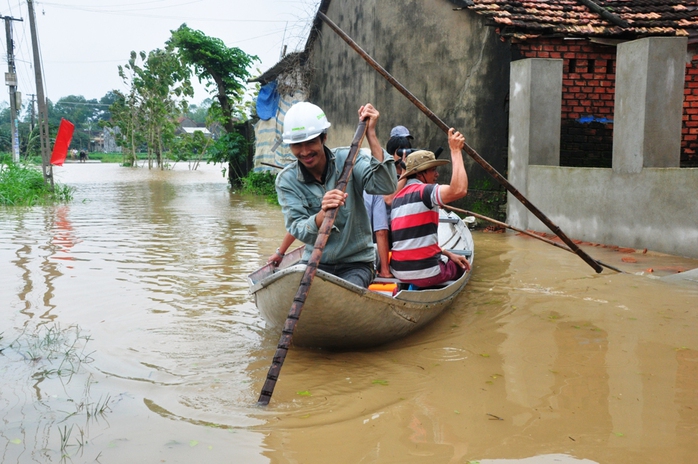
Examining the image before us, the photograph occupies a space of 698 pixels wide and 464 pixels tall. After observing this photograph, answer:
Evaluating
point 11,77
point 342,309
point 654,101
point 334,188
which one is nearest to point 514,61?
point 654,101

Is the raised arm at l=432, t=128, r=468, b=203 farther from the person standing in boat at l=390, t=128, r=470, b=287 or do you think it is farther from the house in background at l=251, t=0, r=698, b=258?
the house in background at l=251, t=0, r=698, b=258

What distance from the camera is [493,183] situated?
34.0 feet

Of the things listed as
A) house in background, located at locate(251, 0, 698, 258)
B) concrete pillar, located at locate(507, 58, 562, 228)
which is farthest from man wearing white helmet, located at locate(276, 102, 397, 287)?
house in background, located at locate(251, 0, 698, 258)

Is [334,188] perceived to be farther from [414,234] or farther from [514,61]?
[514,61]

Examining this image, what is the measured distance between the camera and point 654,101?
25.7 feet

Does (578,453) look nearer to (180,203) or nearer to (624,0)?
(624,0)

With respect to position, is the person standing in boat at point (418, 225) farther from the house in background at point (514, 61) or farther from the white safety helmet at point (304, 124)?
the house in background at point (514, 61)

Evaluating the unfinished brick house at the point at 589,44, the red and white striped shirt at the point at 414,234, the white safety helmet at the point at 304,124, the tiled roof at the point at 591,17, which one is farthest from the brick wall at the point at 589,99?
the white safety helmet at the point at 304,124

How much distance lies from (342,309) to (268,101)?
1458cm

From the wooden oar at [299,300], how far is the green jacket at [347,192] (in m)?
0.19

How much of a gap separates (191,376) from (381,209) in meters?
2.48

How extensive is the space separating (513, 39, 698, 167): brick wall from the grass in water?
11399mm

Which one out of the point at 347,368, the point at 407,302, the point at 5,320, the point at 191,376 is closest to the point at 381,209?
the point at 407,302

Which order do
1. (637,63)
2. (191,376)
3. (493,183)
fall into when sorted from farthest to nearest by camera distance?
(493,183) < (637,63) < (191,376)
